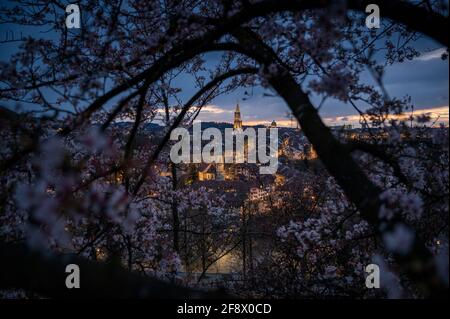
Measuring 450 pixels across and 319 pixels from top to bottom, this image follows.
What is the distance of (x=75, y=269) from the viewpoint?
7.45 ft

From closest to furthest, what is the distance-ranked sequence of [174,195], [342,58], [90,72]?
[90,72] → [342,58] → [174,195]

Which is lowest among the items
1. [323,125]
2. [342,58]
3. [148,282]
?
[148,282]

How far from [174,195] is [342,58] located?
8.95 m

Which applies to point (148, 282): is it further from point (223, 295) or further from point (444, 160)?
point (444, 160)

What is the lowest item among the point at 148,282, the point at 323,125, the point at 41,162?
the point at 148,282

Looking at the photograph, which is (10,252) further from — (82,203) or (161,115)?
(161,115)

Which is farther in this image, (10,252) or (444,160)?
(444,160)

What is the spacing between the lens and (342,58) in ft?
18.2

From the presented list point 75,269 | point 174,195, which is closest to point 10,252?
point 75,269

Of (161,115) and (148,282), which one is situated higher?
(161,115)
